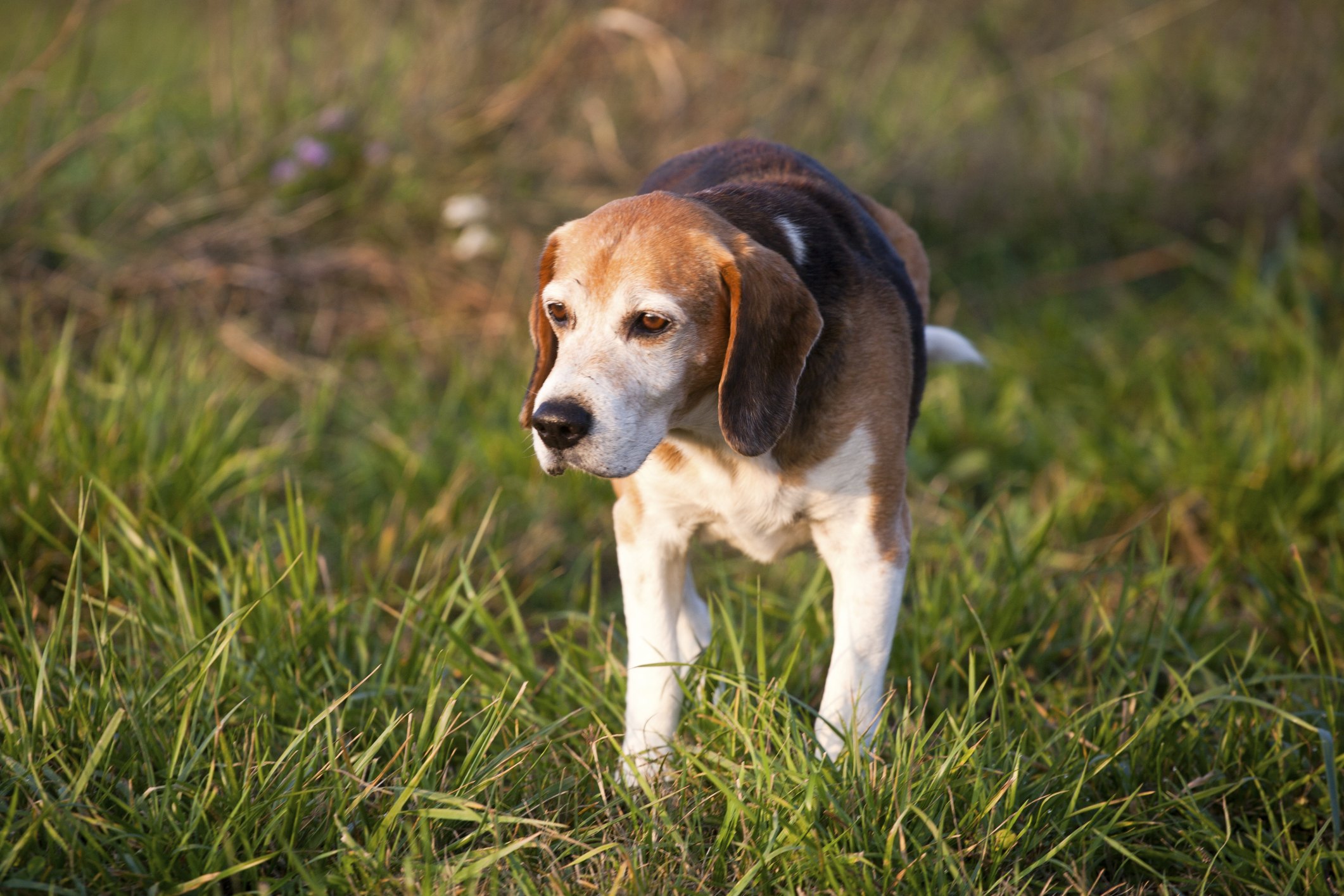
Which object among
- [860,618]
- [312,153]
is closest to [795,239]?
[860,618]

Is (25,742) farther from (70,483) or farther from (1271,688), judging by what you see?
(1271,688)

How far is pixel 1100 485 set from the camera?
4.99 meters

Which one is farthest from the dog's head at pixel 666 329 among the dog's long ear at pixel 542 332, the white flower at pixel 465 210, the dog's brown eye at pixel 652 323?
the white flower at pixel 465 210

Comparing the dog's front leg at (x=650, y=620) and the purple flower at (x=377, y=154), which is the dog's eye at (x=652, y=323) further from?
the purple flower at (x=377, y=154)

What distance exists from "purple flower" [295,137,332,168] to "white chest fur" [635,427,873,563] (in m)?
3.84

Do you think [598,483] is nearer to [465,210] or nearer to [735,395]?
[465,210]

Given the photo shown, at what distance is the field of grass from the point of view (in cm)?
267

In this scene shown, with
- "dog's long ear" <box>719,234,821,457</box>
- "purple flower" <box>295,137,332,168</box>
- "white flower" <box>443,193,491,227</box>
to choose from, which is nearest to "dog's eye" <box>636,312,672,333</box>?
"dog's long ear" <box>719,234,821,457</box>

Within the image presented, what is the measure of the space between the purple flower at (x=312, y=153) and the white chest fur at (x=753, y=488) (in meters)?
3.84

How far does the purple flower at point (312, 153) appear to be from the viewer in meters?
6.20

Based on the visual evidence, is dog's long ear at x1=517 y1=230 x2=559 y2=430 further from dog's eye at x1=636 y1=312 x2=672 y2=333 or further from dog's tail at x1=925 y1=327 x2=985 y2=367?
dog's tail at x1=925 y1=327 x2=985 y2=367

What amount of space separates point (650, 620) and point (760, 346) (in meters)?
0.83

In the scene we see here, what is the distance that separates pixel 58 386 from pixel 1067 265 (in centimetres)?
568

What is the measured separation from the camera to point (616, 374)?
2.70 meters
